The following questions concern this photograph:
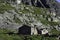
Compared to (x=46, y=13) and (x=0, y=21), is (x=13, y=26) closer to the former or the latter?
(x=0, y=21)

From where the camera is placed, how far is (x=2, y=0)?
198 m

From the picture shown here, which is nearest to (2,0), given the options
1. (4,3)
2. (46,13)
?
(4,3)

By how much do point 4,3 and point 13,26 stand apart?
66332 mm

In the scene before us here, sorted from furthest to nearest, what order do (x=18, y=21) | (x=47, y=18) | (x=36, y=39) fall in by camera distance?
(x=47, y=18)
(x=18, y=21)
(x=36, y=39)

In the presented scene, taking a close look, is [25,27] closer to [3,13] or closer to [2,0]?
[3,13]

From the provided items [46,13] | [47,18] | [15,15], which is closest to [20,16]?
[15,15]

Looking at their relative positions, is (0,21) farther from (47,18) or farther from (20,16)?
(47,18)

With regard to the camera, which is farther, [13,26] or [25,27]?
[13,26]

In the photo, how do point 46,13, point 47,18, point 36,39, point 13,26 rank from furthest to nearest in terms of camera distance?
1. point 46,13
2. point 47,18
3. point 13,26
4. point 36,39

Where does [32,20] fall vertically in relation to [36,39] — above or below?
below

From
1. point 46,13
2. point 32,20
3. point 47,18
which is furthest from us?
point 46,13

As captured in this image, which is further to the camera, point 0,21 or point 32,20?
point 32,20

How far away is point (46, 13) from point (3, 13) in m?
57.9

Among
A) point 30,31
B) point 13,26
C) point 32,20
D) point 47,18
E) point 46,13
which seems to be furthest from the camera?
point 46,13
